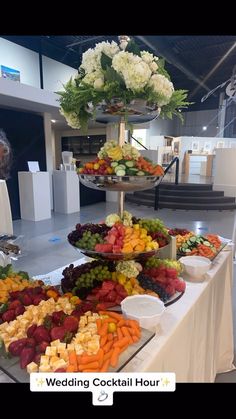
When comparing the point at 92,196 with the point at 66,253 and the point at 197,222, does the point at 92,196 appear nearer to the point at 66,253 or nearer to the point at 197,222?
the point at 197,222

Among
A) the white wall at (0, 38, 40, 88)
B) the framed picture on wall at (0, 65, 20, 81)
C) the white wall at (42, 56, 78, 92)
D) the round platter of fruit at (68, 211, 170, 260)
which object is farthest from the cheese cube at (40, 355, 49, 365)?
the white wall at (42, 56, 78, 92)

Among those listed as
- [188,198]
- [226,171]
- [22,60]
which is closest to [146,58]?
[22,60]

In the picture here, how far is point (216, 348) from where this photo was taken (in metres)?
1.73

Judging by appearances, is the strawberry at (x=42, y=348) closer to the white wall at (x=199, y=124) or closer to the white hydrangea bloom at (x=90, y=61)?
the white hydrangea bloom at (x=90, y=61)

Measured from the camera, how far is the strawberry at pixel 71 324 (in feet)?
3.01

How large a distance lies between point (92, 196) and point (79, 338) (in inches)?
303

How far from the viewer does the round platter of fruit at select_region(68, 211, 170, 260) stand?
3.77 ft

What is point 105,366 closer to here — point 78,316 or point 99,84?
point 78,316

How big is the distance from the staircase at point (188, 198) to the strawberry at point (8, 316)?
6.83 metres

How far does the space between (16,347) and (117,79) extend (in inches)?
39.4

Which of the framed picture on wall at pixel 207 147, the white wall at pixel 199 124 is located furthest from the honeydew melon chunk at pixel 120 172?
the white wall at pixel 199 124

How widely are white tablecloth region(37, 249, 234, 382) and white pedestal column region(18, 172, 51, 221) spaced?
467cm

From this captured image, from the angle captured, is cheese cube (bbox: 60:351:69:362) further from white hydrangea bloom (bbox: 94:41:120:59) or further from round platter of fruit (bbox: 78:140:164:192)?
white hydrangea bloom (bbox: 94:41:120:59)
